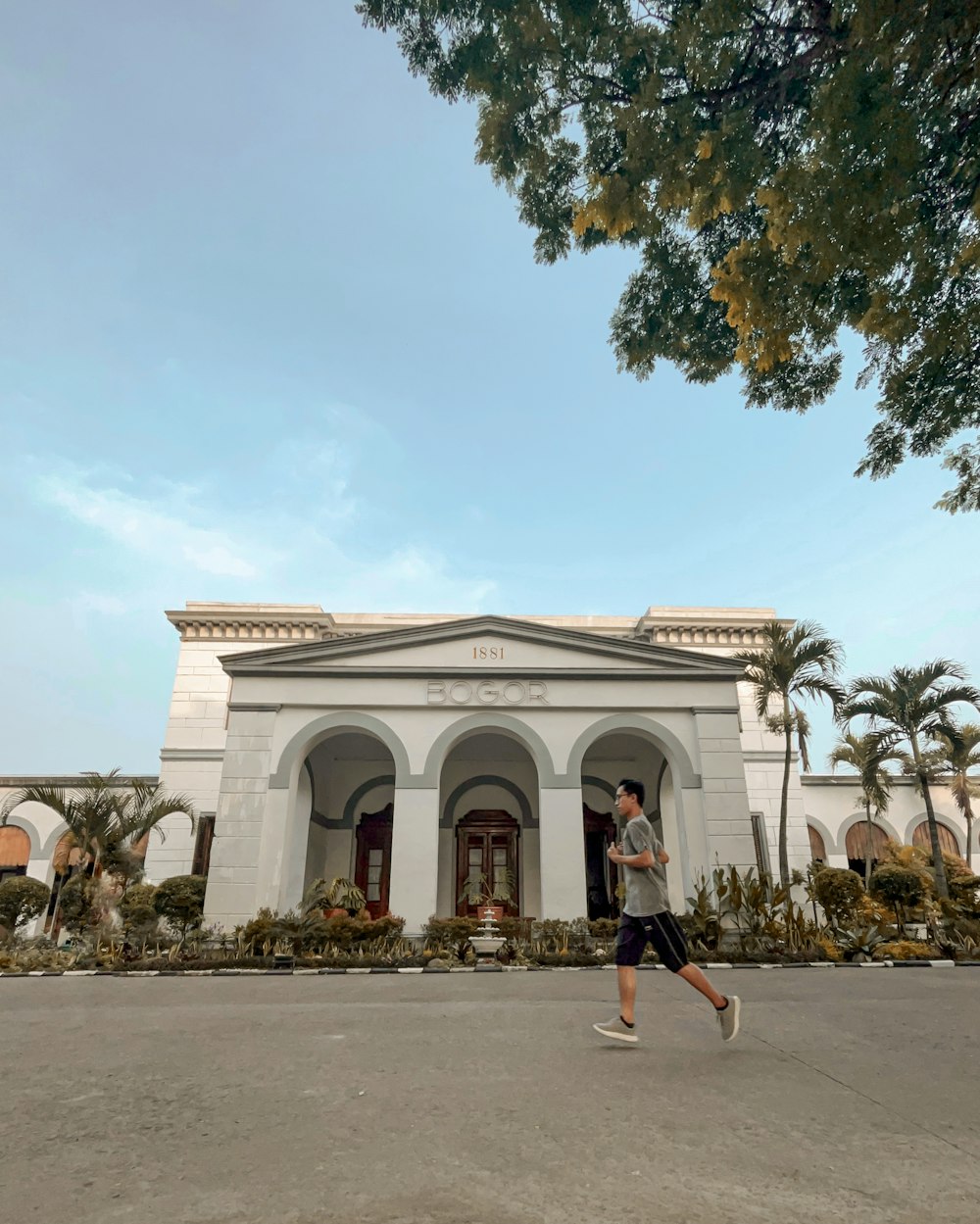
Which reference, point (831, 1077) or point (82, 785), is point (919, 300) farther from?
point (82, 785)

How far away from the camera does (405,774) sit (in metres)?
14.4

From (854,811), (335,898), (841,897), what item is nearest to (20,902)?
(335,898)

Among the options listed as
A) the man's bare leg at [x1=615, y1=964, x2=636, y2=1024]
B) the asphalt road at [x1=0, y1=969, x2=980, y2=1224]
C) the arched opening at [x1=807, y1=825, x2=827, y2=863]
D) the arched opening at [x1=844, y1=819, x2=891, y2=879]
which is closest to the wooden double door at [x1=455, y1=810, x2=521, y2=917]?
the asphalt road at [x1=0, y1=969, x2=980, y2=1224]

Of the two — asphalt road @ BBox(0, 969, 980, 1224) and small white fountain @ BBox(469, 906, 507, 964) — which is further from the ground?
small white fountain @ BBox(469, 906, 507, 964)

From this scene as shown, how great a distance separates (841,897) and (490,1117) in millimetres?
12442

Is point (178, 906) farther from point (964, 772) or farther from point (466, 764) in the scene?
point (964, 772)

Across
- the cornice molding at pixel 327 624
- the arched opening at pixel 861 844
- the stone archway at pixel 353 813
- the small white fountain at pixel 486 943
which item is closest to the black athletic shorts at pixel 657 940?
the small white fountain at pixel 486 943

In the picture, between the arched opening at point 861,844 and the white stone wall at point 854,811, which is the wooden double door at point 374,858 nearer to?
the white stone wall at point 854,811

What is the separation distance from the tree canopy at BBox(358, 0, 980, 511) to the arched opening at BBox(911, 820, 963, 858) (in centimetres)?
2016

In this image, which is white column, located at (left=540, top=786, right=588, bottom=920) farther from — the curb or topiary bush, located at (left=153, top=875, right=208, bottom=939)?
topiary bush, located at (left=153, top=875, right=208, bottom=939)

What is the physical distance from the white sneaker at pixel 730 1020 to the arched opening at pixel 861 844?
21662 millimetres

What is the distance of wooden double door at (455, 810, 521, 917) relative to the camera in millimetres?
17156

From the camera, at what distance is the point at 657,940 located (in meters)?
5.10

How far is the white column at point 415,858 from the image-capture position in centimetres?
1341
